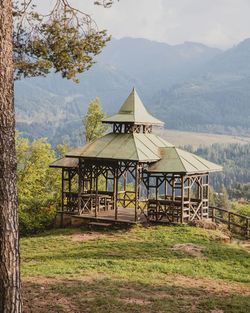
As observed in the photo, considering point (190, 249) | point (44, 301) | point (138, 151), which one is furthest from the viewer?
point (138, 151)

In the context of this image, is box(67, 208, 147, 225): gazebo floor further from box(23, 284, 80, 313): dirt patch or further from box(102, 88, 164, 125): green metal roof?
box(23, 284, 80, 313): dirt patch

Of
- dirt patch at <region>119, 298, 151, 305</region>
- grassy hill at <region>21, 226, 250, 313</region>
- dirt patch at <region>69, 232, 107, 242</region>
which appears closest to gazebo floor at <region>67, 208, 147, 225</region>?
grassy hill at <region>21, 226, 250, 313</region>

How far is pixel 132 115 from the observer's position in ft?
96.3

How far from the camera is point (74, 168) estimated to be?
97.2 ft

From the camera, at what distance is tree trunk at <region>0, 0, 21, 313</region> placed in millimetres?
8723

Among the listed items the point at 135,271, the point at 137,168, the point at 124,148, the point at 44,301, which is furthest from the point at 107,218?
the point at 44,301

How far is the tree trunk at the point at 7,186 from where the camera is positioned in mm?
8723

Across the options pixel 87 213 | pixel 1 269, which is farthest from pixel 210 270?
pixel 87 213

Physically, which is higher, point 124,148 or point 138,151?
point 124,148

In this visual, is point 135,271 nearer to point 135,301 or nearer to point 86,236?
point 135,301

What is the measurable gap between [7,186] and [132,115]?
68.5 feet

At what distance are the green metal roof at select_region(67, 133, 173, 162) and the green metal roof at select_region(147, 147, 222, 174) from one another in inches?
16.5

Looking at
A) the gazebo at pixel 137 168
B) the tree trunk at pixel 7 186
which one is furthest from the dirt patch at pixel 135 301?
the gazebo at pixel 137 168

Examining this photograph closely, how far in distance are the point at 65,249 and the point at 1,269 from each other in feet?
42.1
